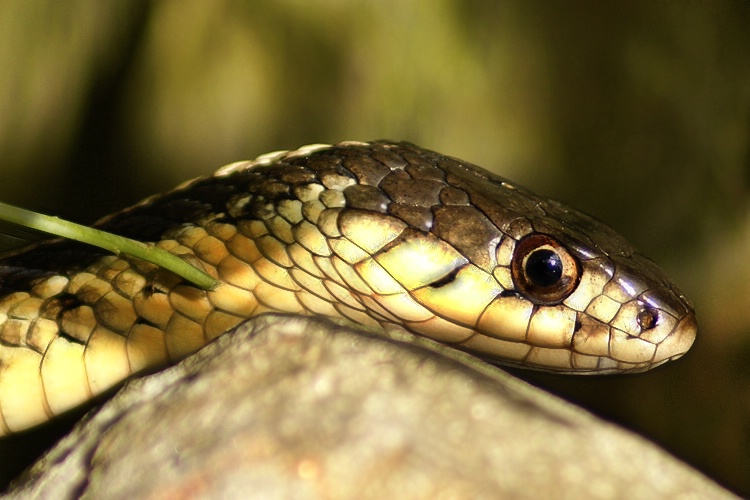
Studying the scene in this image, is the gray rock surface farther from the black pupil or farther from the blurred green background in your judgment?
the blurred green background

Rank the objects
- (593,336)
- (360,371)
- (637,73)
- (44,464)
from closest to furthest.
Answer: (360,371)
(44,464)
(593,336)
(637,73)

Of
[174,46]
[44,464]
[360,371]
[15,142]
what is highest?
[360,371]

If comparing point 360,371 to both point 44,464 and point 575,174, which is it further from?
point 575,174

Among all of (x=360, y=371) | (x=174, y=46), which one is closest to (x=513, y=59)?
(x=174, y=46)

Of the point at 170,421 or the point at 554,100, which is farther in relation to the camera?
the point at 554,100

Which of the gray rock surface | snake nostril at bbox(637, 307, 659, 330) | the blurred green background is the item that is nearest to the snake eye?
snake nostril at bbox(637, 307, 659, 330)

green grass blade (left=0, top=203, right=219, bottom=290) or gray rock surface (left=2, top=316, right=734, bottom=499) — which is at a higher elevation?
gray rock surface (left=2, top=316, right=734, bottom=499)

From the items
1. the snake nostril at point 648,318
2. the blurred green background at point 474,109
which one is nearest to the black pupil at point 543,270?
the snake nostril at point 648,318

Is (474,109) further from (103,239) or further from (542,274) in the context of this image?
(103,239)

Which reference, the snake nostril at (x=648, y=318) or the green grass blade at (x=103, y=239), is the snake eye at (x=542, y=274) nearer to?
the snake nostril at (x=648, y=318)
